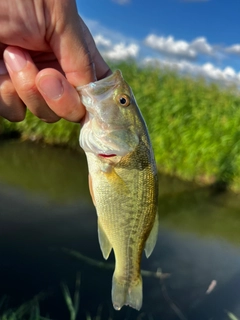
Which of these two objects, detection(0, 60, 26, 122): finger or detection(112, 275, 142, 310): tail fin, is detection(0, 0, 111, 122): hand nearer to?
detection(0, 60, 26, 122): finger

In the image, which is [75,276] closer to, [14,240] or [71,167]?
[14,240]

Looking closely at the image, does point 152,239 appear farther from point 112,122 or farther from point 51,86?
point 51,86

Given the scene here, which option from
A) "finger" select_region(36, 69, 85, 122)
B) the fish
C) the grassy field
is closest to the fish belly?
the fish

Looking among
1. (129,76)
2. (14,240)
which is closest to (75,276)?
(14,240)

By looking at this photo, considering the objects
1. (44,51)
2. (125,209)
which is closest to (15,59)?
(44,51)

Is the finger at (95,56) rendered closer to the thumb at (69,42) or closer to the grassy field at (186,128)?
Result: the thumb at (69,42)

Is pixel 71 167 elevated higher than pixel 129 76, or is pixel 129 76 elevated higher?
pixel 129 76

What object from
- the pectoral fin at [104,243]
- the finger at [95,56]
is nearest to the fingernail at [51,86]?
the finger at [95,56]
